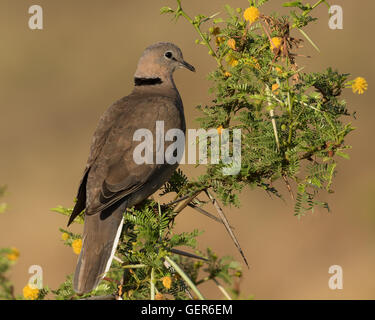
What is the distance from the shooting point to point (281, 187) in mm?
9203

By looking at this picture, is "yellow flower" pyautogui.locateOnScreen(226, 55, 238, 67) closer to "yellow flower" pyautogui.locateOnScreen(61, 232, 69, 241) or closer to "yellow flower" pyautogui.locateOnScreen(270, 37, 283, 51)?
"yellow flower" pyautogui.locateOnScreen(270, 37, 283, 51)

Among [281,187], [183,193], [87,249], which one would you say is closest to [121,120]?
[87,249]

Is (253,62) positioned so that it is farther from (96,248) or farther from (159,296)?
(96,248)

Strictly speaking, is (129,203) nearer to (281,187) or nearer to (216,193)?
(216,193)

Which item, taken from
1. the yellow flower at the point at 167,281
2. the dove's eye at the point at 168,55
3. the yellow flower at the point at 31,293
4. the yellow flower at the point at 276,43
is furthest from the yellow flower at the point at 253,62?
the dove's eye at the point at 168,55

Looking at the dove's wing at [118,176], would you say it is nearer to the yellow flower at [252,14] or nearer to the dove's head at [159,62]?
the dove's head at [159,62]

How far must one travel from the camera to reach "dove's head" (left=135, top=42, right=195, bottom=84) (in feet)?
18.0

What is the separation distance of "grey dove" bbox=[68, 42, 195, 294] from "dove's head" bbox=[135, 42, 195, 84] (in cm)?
46

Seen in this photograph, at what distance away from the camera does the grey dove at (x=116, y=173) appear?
11.8 feet

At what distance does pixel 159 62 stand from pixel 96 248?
Answer: 254 cm

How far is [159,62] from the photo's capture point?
555 cm

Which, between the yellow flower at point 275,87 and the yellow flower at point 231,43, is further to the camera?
the yellow flower at point 231,43

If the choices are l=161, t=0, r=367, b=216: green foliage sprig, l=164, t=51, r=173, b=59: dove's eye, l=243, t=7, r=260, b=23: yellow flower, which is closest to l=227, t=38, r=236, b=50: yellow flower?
l=161, t=0, r=367, b=216: green foliage sprig

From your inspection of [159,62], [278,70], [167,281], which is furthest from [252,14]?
[159,62]
